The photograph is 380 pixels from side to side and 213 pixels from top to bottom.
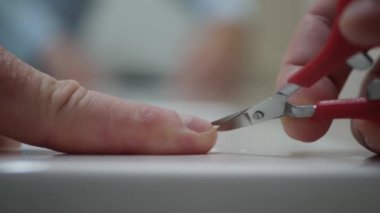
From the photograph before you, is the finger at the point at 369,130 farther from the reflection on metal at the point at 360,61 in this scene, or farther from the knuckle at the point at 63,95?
the knuckle at the point at 63,95

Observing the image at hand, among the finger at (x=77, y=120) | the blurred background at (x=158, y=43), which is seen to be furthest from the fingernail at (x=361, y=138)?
the blurred background at (x=158, y=43)

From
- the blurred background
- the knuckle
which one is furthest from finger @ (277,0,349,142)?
the blurred background

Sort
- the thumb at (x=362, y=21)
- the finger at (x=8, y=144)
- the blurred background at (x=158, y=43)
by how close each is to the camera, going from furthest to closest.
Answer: the blurred background at (x=158, y=43)
the finger at (x=8, y=144)
the thumb at (x=362, y=21)

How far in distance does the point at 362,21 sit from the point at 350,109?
8 centimetres

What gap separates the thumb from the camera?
0.74ft

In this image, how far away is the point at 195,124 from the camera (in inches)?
12.6

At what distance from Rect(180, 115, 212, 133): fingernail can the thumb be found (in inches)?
4.4

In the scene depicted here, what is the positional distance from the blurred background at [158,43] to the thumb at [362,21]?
2.78 ft

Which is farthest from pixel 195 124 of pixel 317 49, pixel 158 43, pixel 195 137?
pixel 158 43

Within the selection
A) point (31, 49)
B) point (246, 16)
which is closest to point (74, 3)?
point (31, 49)

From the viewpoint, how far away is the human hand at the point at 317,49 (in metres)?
0.23

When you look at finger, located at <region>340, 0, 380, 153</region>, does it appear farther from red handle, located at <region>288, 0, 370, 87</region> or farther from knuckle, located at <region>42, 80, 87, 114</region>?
knuckle, located at <region>42, 80, 87, 114</region>

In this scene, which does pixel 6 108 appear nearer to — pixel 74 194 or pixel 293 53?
pixel 74 194

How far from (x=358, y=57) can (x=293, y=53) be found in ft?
0.35
